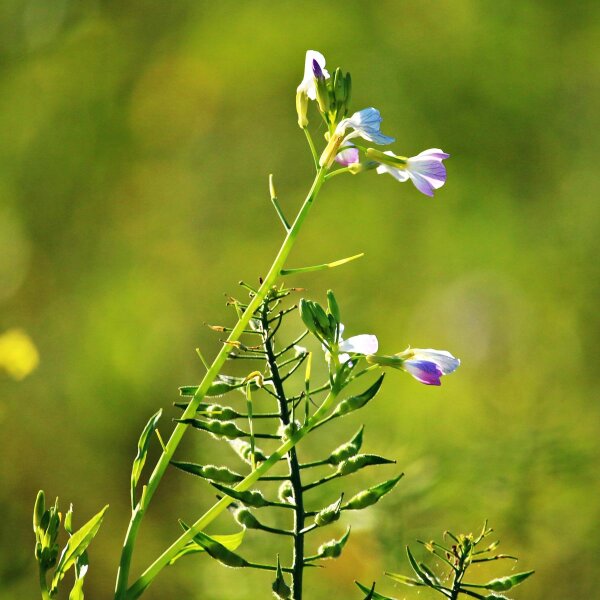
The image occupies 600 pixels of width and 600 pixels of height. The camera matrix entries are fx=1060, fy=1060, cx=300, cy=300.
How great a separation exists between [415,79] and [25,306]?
64 centimetres

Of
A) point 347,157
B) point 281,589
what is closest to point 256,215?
point 347,157

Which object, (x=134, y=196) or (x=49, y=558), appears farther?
(x=134, y=196)

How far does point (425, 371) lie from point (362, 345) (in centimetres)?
2

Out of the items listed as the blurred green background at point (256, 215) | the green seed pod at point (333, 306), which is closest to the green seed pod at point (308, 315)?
the green seed pod at point (333, 306)

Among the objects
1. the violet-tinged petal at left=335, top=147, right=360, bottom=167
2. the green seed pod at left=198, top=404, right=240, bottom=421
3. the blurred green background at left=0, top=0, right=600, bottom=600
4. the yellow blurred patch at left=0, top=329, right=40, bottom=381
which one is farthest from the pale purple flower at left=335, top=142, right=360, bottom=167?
the blurred green background at left=0, top=0, right=600, bottom=600

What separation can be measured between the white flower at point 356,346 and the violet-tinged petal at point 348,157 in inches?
2.7

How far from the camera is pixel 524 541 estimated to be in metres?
0.73

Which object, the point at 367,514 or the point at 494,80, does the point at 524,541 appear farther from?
the point at 494,80

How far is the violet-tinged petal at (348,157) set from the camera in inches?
14.4

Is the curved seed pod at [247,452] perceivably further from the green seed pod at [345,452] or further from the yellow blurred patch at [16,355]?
the yellow blurred patch at [16,355]

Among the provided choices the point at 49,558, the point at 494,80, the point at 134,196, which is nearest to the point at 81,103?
the point at 134,196

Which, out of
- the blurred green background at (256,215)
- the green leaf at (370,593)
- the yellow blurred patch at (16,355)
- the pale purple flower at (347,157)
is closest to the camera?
the green leaf at (370,593)

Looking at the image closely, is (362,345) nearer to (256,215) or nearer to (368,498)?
(368,498)

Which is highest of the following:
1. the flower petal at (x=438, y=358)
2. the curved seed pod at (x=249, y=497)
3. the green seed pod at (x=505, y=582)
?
the flower petal at (x=438, y=358)
